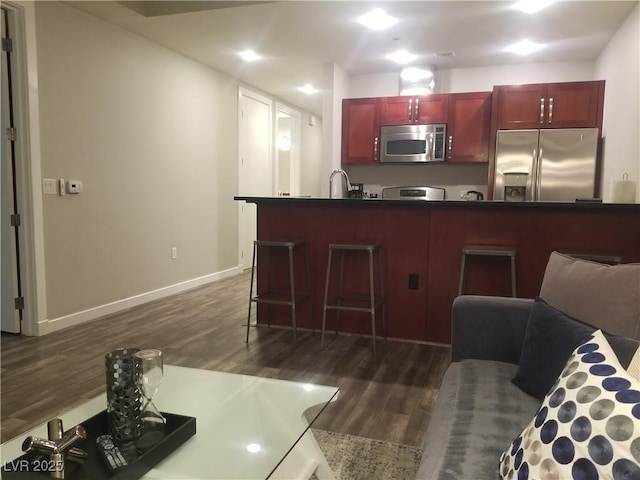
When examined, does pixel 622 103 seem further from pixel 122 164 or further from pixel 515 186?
pixel 122 164

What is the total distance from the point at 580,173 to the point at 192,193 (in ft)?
13.7

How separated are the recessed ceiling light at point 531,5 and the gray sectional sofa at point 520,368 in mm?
2767

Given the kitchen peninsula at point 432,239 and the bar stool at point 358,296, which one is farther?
the bar stool at point 358,296

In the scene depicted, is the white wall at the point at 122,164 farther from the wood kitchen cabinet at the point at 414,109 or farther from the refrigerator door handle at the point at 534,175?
the refrigerator door handle at the point at 534,175

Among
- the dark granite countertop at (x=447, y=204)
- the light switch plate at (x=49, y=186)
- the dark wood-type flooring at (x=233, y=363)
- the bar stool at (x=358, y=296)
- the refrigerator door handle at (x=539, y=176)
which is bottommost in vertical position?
the dark wood-type flooring at (x=233, y=363)

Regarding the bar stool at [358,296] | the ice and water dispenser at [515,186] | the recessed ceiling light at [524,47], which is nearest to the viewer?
the bar stool at [358,296]

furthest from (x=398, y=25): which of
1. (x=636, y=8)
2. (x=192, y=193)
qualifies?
(x=192, y=193)

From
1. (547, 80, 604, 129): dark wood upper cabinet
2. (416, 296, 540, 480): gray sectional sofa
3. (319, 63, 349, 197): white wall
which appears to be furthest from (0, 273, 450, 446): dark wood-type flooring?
(547, 80, 604, 129): dark wood upper cabinet

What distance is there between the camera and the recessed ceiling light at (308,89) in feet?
21.6

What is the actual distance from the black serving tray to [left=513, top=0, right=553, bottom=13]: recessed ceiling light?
383cm

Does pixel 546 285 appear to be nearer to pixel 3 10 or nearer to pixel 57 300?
pixel 57 300

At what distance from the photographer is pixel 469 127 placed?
5246mm

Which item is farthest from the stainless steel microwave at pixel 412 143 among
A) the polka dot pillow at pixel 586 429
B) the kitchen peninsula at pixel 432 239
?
the polka dot pillow at pixel 586 429

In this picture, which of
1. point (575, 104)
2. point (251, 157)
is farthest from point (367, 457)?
point (251, 157)
